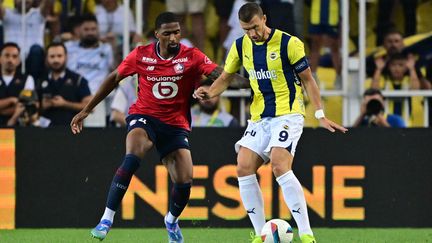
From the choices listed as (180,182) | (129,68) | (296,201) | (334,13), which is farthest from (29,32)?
(296,201)

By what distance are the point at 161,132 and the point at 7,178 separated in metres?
3.16

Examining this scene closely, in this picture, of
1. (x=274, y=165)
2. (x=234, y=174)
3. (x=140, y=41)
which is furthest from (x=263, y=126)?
(x=140, y=41)

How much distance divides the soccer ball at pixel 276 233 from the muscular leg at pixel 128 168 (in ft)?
4.14

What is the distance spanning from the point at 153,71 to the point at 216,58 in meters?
5.23

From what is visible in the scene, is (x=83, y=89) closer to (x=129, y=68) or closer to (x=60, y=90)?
(x=60, y=90)

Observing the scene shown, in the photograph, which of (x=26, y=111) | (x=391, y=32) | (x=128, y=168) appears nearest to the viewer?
(x=128, y=168)

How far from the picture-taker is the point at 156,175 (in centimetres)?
1269

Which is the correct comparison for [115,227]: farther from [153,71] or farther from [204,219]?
[153,71]

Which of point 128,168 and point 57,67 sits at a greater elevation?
point 57,67

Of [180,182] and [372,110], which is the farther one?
[372,110]

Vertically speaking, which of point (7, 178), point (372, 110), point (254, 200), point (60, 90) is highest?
point (60, 90)

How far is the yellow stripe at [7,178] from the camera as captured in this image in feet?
41.2

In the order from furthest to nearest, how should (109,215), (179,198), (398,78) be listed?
(398,78)
(179,198)
(109,215)

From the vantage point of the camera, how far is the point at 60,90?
48.3 feet
